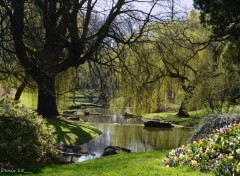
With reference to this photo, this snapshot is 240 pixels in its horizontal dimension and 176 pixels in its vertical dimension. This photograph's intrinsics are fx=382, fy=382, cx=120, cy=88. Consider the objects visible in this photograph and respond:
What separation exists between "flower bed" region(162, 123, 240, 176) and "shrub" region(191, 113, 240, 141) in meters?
4.72

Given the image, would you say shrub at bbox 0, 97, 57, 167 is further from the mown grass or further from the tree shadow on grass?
the mown grass

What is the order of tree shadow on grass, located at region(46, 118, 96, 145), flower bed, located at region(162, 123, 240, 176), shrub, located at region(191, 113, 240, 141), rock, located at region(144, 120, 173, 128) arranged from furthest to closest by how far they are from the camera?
rock, located at region(144, 120, 173, 128), tree shadow on grass, located at region(46, 118, 96, 145), shrub, located at region(191, 113, 240, 141), flower bed, located at region(162, 123, 240, 176)

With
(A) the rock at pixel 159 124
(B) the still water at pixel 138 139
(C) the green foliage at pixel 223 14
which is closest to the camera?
(C) the green foliage at pixel 223 14

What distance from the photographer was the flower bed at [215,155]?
7.98 meters

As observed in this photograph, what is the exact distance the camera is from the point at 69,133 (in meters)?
22.9

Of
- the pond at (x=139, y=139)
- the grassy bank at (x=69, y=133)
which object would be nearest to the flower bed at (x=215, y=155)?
the pond at (x=139, y=139)

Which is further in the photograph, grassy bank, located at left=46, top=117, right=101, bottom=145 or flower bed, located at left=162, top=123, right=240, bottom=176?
grassy bank, located at left=46, top=117, right=101, bottom=145

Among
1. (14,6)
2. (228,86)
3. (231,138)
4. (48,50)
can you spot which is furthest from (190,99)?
(231,138)

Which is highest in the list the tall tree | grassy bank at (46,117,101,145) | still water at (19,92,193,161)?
the tall tree

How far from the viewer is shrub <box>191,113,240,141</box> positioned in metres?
14.9

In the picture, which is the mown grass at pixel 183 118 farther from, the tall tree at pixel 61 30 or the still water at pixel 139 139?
the tall tree at pixel 61 30

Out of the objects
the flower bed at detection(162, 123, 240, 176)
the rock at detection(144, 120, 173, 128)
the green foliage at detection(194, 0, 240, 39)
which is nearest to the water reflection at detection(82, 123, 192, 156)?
the rock at detection(144, 120, 173, 128)

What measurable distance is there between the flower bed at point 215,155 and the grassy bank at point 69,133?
1157 centimetres

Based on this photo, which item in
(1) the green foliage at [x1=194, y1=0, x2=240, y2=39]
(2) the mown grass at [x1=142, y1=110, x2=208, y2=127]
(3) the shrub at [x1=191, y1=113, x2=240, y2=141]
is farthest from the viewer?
(2) the mown grass at [x1=142, y1=110, x2=208, y2=127]
